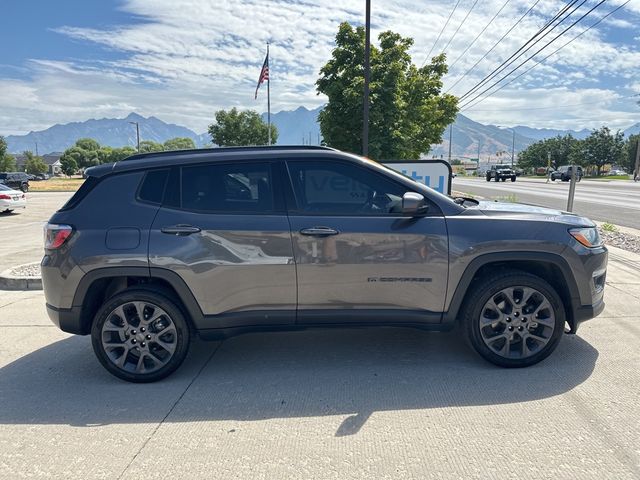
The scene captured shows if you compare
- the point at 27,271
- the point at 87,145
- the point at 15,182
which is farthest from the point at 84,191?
the point at 87,145

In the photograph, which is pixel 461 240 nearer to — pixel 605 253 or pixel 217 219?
pixel 605 253

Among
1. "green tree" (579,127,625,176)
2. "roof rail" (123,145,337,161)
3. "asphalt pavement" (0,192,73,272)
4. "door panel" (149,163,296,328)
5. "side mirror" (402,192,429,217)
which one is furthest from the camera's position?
"green tree" (579,127,625,176)

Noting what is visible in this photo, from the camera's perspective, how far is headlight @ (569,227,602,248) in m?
3.58

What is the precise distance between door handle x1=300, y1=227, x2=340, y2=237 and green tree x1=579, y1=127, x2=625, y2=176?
8167 cm

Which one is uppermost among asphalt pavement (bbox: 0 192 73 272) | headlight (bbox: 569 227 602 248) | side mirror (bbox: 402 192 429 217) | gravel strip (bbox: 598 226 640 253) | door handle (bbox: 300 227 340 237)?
side mirror (bbox: 402 192 429 217)

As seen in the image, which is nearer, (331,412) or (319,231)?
(331,412)

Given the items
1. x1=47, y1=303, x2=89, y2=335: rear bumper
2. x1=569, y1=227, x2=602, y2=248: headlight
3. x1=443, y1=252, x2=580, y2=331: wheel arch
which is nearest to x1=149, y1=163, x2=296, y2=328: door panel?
x1=47, y1=303, x2=89, y2=335: rear bumper

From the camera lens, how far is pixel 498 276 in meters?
3.55

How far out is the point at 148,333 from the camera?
355cm

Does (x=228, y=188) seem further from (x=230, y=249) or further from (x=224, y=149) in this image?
(x=230, y=249)

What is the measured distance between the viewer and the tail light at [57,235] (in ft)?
11.4

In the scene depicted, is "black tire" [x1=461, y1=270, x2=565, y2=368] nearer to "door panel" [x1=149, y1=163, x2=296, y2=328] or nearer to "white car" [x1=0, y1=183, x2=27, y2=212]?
"door panel" [x1=149, y1=163, x2=296, y2=328]

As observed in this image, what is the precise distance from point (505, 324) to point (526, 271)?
0.49 m

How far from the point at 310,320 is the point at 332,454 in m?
1.13
